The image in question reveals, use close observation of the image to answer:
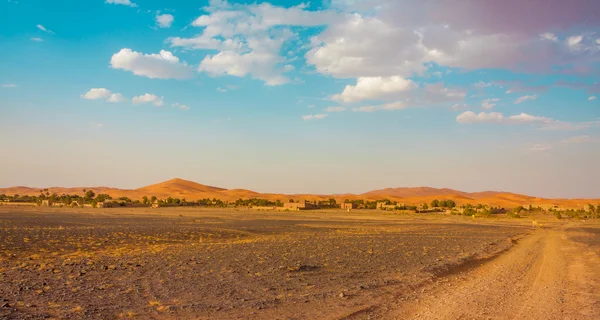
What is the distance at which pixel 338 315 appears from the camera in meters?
9.59

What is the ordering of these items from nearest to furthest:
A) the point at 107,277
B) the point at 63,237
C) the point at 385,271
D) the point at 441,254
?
the point at 107,277, the point at 385,271, the point at 441,254, the point at 63,237

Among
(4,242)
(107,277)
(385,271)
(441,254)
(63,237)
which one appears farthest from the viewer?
(63,237)

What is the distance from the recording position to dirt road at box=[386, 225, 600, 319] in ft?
31.6

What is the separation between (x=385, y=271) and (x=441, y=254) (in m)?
6.39

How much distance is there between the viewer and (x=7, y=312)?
30.8 ft

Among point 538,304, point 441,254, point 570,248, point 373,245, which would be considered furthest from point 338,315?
point 570,248

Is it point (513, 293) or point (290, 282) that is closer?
point (513, 293)

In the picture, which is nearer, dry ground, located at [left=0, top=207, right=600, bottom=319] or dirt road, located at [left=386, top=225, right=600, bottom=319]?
dirt road, located at [left=386, top=225, right=600, bottom=319]

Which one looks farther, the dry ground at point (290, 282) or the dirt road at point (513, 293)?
the dry ground at point (290, 282)

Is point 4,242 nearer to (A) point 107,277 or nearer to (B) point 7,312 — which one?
(A) point 107,277

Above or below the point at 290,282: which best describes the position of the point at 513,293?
above

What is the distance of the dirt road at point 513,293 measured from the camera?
31.6ft

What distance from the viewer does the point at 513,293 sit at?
1173 cm

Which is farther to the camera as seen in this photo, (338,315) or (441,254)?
(441,254)
